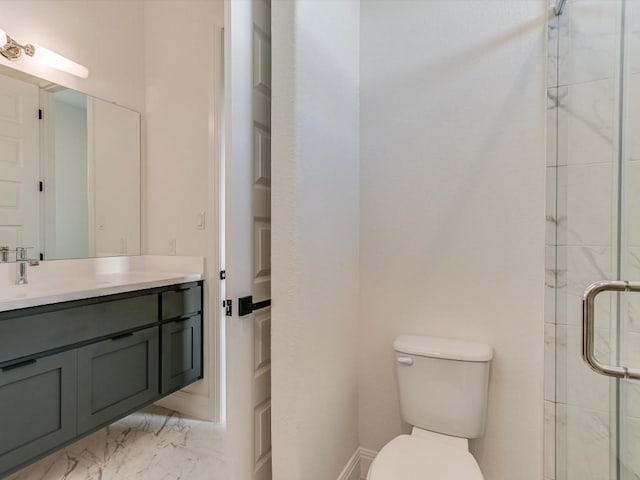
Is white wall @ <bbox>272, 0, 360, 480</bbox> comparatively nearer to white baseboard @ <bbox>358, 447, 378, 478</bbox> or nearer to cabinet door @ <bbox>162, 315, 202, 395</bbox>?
white baseboard @ <bbox>358, 447, 378, 478</bbox>

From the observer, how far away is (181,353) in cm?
205

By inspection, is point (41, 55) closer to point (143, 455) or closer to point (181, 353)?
point (181, 353)

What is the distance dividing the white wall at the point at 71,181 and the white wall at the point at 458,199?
1.73 meters

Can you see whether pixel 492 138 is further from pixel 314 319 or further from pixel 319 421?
pixel 319 421

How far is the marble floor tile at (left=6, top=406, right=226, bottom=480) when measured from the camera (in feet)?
5.25

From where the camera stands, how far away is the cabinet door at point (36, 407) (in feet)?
4.12

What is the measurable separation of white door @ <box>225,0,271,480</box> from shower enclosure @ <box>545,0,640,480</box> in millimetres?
1083

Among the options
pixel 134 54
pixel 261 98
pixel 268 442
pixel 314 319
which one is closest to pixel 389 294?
pixel 314 319

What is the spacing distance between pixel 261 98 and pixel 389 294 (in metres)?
1.01

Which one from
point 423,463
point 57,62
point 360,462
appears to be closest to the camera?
point 423,463

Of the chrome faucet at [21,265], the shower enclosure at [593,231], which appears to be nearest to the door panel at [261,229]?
the shower enclosure at [593,231]

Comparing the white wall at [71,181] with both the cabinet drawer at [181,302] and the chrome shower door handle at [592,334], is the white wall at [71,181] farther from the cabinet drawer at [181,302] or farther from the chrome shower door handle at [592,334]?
the chrome shower door handle at [592,334]

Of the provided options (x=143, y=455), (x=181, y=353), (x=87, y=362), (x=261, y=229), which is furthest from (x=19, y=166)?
(x=143, y=455)

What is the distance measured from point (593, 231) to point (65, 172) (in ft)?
8.48
